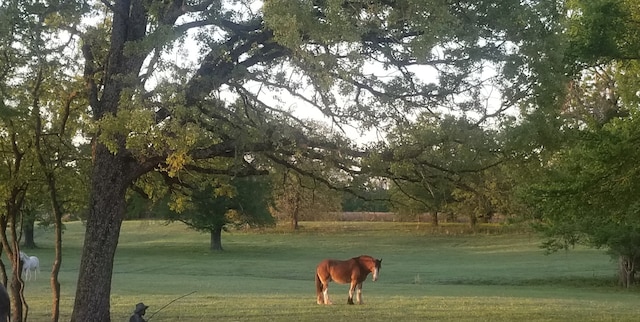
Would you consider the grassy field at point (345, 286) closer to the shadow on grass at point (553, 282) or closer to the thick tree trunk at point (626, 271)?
the shadow on grass at point (553, 282)

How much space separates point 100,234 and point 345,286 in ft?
61.9

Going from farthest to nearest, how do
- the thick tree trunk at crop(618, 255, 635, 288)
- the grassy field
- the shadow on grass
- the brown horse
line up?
the shadow on grass → the thick tree trunk at crop(618, 255, 635, 288) → the brown horse → the grassy field

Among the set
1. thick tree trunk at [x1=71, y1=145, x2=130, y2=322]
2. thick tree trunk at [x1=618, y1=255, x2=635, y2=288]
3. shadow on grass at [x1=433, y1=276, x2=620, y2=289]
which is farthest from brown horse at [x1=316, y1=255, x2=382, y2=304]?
thick tree trunk at [x1=618, y1=255, x2=635, y2=288]

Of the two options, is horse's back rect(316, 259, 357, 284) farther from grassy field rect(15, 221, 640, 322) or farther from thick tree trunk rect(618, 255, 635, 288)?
thick tree trunk rect(618, 255, 635, 288)

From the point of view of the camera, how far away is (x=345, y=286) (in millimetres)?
29500

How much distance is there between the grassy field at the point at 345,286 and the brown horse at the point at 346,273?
0.44 meters

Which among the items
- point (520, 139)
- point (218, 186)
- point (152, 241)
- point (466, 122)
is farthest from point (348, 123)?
point (152, 241)

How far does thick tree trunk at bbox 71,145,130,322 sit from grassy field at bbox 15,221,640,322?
156 inches

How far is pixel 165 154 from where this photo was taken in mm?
10680

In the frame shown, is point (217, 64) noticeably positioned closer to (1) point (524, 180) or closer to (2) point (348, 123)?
(2) point (348, 123)

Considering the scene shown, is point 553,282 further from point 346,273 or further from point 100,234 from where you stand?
point 100,234

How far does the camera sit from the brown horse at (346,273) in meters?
19.0

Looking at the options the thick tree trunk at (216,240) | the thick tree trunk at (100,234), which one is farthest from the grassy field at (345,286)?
the thick tree trunk at (100,234)

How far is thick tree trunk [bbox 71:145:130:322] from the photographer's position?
11.5m
